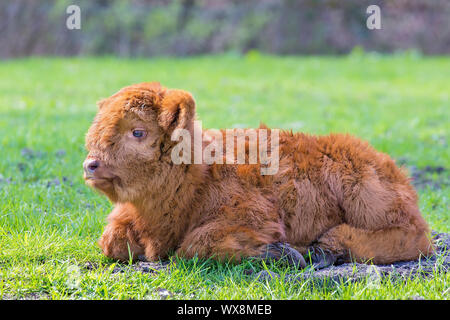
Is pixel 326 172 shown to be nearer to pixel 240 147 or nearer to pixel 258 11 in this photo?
pixel 240 147

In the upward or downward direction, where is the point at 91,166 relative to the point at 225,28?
downward

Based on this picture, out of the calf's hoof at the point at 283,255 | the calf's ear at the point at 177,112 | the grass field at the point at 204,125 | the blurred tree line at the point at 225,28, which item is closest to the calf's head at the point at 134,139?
the calf's ear at the point at 177,112

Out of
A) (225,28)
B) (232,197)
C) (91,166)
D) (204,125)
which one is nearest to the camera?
(91,166)

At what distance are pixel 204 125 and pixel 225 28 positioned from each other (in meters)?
11.2

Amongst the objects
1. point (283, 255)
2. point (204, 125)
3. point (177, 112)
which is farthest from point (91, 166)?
point (204, 125)

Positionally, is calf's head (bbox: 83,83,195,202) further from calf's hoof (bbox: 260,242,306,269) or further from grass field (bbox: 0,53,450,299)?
calf's hoof (bbox: 260,242,306,269)

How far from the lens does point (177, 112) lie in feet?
13.4

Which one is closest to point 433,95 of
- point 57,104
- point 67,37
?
point 57,104

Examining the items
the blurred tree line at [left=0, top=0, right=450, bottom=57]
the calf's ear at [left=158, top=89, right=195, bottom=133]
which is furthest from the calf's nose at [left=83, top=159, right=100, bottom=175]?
the blurred tree line at [left=0, top=0, right=450, bottom=57]

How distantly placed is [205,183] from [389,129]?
6.10m

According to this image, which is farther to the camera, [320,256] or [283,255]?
[320,256]

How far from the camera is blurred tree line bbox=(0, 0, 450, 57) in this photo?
19016 millimetres

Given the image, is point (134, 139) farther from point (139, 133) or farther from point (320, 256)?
point (320, 256)

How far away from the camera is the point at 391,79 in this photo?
15.0 metres
